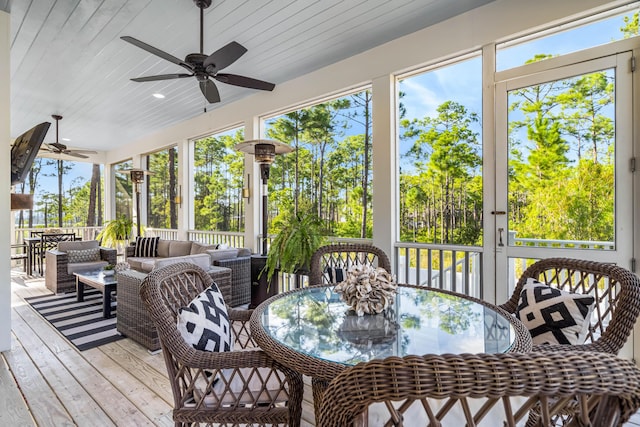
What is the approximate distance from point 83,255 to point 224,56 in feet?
14.3

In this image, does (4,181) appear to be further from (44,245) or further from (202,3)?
(44,245)

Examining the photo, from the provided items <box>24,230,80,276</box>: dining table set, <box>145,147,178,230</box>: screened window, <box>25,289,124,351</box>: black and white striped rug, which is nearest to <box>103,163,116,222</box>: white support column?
<box>145,147,178,230</box>: screened window

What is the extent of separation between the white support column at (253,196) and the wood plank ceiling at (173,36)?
534 millimetres

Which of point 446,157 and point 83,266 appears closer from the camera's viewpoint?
point 446,157

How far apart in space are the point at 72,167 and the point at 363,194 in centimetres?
869

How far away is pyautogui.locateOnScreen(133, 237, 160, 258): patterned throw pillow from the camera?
5.85m

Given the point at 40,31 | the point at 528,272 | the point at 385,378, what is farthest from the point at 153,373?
the point at 40,31

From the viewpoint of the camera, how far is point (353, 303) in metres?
1.53

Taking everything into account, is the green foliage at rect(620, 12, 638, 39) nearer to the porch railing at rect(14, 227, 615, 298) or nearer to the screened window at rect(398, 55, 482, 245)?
the screened window at rect(398, 55, 482, 245)

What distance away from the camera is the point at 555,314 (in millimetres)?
1562

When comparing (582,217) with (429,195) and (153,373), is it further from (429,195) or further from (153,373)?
(153,373)

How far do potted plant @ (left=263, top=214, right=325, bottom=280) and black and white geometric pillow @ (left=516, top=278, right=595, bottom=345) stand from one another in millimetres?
2166

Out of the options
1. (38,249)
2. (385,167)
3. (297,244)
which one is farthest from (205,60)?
(38,249)

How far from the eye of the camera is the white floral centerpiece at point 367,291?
1.52 meters
